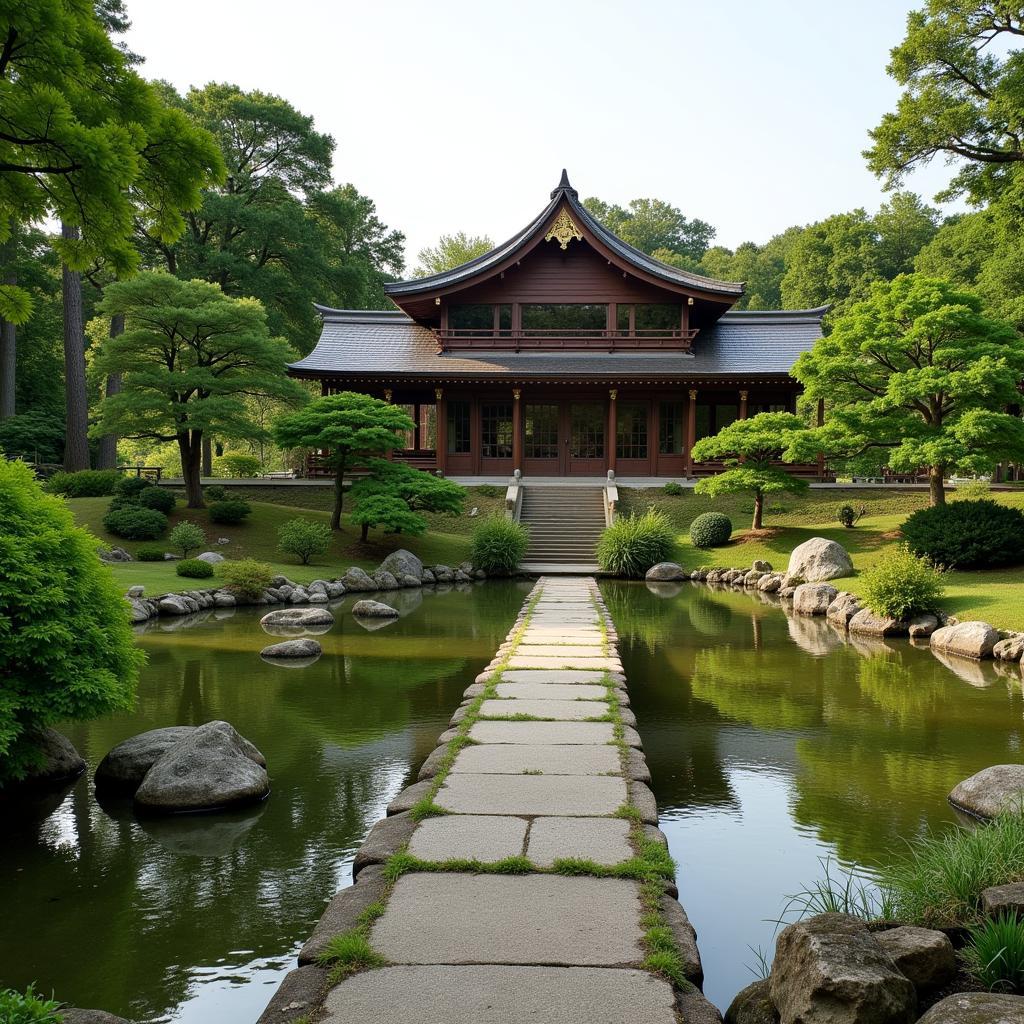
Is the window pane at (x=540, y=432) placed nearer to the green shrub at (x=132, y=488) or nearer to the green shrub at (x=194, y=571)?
the green shrub at (x=132, y=488)

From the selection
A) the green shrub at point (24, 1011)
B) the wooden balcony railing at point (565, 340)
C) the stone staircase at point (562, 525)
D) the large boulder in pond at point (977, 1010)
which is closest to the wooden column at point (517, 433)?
the stone staircase at point (562, 525)

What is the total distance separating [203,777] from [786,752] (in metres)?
4.28

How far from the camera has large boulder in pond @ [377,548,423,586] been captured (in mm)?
18328

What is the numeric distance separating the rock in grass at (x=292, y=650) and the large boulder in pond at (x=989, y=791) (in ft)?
23.7

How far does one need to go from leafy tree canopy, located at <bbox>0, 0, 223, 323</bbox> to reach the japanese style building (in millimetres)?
18900

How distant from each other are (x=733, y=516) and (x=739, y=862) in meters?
19.5

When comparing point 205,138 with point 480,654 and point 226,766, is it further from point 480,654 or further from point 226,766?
point 480,654

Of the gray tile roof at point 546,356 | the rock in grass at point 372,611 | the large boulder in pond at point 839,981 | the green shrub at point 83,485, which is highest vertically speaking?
the gray tile roof at point 546,356

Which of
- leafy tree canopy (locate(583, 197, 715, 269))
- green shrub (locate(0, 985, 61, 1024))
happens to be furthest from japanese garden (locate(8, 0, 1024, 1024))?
leafy tree canopy (locate(583, 197, 715, 269))

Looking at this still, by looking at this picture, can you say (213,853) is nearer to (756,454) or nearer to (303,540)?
(303,540)

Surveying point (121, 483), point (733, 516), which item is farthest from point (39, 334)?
point (733, 516)

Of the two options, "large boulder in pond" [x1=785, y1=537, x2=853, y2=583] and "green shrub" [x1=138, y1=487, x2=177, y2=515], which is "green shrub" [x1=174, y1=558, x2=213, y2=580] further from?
"large boulder in pond" [x1=785, y1=537, x2=853, y2=583]

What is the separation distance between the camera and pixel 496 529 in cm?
1964

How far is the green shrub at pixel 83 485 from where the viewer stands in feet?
71.9
